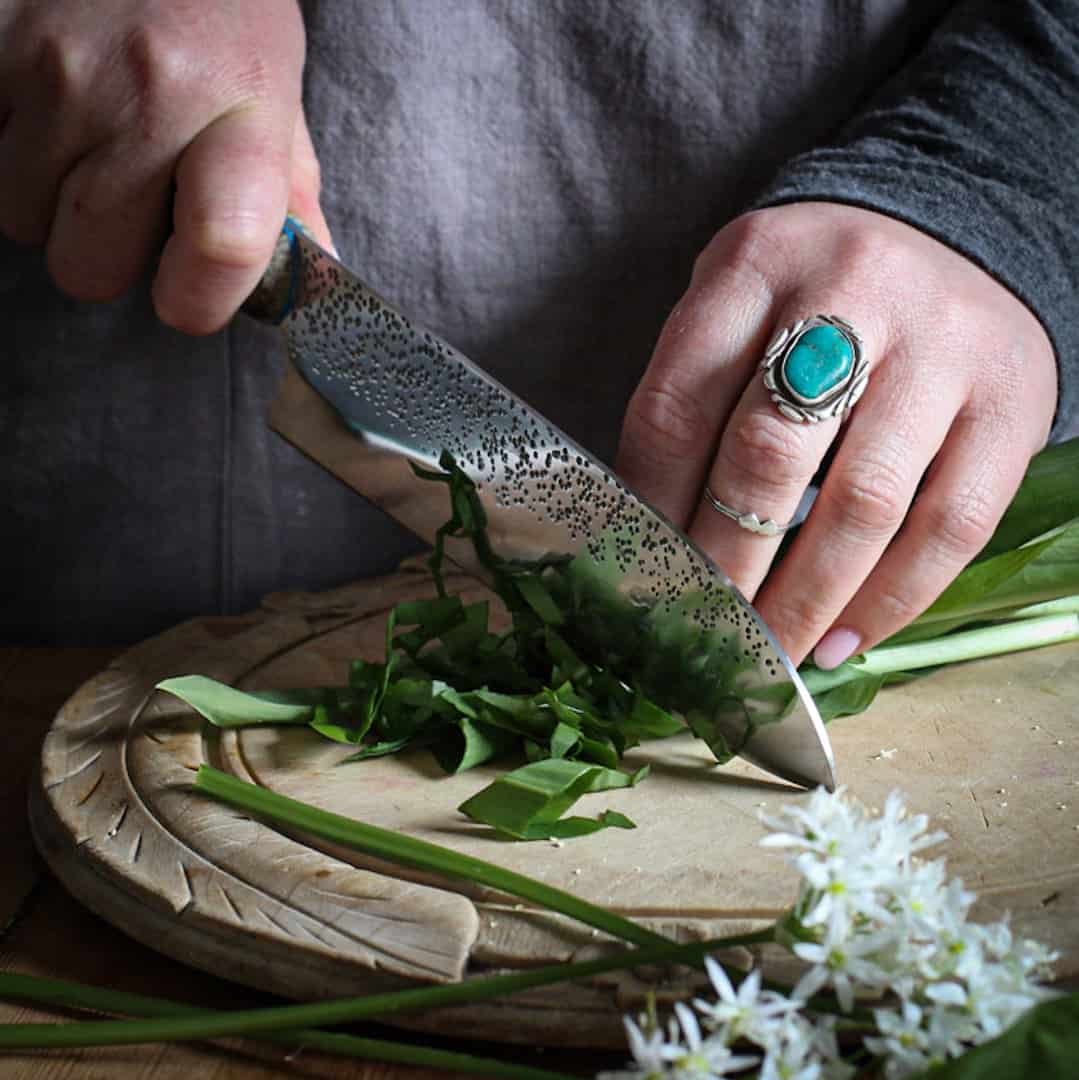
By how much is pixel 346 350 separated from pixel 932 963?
0.75 meters

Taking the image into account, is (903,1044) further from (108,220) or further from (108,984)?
(108,220)

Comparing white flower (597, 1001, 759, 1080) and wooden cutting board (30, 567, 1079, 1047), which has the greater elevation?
white flower (597, 1001, 759, 1080)

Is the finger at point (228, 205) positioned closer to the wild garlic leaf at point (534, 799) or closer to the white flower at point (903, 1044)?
the wild garlic leaf at point (534, 799)

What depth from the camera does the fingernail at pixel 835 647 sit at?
1109 millimetres

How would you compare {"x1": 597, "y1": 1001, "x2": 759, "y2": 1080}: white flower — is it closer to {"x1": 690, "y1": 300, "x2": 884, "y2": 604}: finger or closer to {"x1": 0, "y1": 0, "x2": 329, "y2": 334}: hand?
{"x1": 690, "y1": 300, "x2": 884, "y2": 604}: finger

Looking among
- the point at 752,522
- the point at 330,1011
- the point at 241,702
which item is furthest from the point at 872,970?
the point at 241,702

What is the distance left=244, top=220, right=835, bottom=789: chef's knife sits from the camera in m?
1.02

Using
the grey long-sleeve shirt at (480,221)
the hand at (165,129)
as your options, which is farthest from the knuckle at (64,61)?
the grey long-sleeve shirt at (480,221)

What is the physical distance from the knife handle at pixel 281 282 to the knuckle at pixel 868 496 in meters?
0.52

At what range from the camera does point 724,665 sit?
1025 millimetres

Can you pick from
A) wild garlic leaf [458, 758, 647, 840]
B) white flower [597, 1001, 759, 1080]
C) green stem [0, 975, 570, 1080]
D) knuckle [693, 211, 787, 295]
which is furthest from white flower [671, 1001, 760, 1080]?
knuckle [693, 211, 787, 295]

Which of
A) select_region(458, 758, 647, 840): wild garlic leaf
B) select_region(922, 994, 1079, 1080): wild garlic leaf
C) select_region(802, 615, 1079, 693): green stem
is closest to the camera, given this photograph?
select_region(922, 994, 1079, 1080): wild garlic leaf

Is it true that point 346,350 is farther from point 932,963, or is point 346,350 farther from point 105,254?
point 932,963

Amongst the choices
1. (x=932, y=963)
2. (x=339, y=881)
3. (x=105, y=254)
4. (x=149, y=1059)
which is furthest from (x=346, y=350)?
(x=932, y=963)
